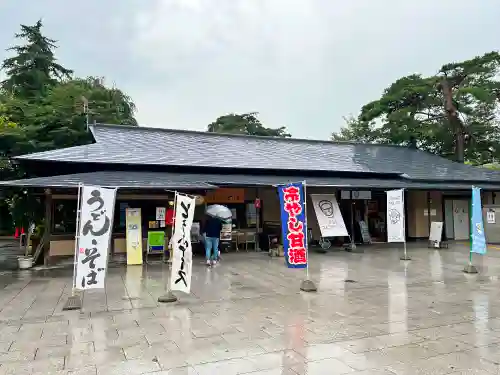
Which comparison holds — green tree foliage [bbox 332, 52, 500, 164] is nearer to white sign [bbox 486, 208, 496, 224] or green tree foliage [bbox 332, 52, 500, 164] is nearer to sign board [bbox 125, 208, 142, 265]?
white sign [bbox 486, 208, 496, 224]

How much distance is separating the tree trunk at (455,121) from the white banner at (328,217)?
12962 millimetres

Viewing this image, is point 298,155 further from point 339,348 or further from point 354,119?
point 354,119

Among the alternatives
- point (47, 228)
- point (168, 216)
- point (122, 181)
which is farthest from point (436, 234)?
point (47, 228)

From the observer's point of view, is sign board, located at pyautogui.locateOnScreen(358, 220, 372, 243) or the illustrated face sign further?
sign board, located at pyautogui.locateOnScreen(358, 220, 372, 243)

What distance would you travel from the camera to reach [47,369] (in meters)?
3.64

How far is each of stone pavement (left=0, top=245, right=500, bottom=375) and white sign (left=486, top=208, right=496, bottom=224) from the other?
697cm

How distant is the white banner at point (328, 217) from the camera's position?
11.3 m

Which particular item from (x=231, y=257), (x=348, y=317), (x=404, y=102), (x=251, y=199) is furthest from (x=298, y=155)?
(x=348, y=317)

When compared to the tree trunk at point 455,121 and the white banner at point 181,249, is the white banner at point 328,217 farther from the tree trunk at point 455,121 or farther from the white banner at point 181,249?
the tree trunk at point 455,121

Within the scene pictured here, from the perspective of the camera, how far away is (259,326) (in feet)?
16.2

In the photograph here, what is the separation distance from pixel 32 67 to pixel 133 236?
68.4 feet

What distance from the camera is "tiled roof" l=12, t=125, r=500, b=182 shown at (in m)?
12.3

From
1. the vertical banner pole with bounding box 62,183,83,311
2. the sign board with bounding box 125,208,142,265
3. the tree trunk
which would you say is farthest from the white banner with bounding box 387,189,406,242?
the tree trunk

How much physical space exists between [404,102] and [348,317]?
19.3 metres
